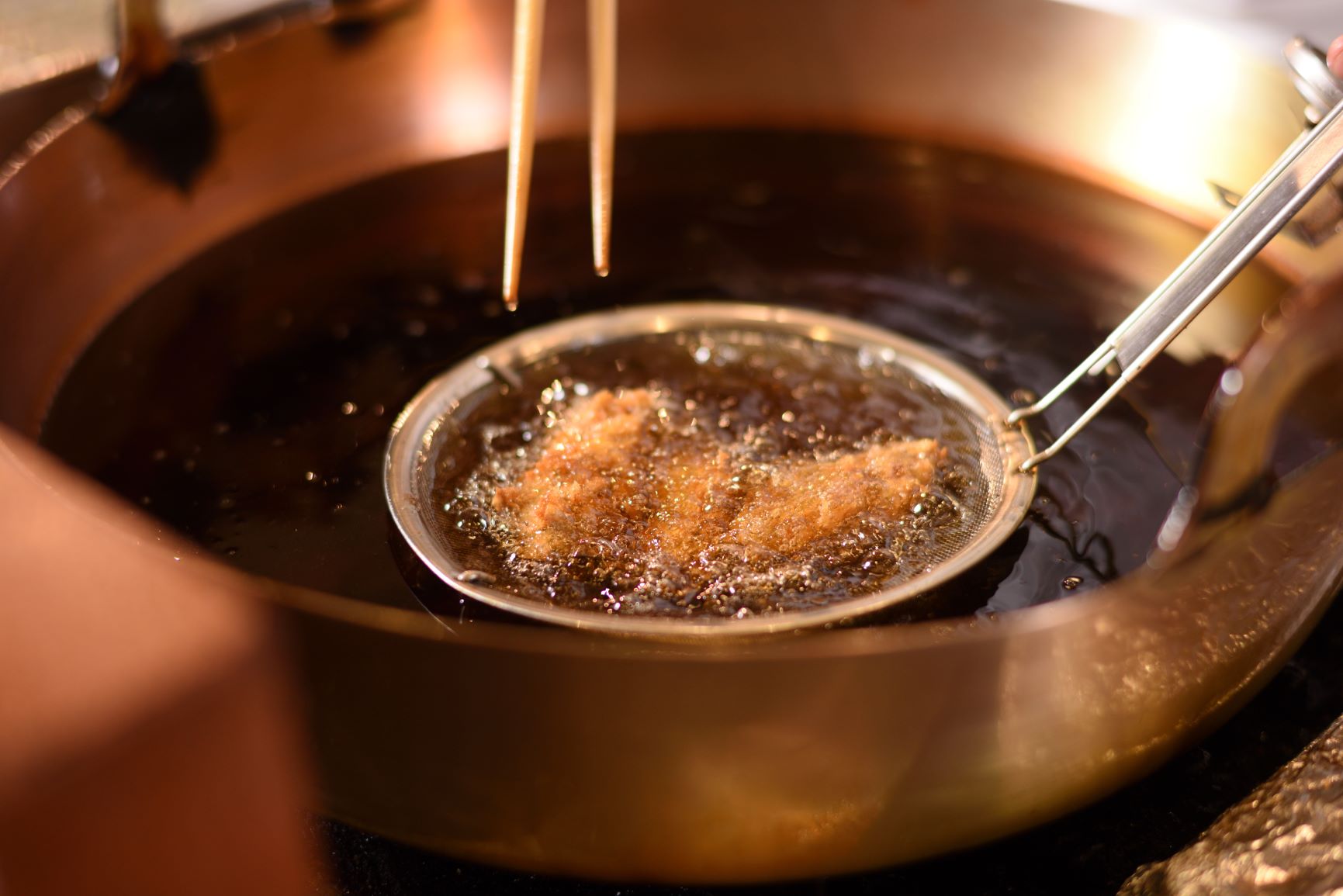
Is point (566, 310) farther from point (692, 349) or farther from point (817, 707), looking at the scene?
point (817, 707)

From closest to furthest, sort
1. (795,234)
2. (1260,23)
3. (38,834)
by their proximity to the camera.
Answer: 1. (38,834)
2. (795,234)
3. (1260,23)

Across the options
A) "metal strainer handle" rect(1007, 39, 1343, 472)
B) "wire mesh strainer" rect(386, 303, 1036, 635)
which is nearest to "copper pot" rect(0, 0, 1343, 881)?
"wire mesh strainer" rect(386, 303, 1036, 635)

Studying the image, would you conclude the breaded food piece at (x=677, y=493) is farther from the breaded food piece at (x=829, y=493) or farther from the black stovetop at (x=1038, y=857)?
the black stovetop at (x=1038, y=857)

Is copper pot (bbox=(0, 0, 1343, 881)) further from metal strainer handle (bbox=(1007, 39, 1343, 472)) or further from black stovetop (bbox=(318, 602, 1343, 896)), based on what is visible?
metal strainer handle (bbox=(1007, 39, 1343, 472))

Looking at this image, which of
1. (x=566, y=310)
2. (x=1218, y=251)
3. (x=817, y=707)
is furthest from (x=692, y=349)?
(x=817, y=707)

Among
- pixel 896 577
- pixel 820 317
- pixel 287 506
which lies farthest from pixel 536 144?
pixel 896 577

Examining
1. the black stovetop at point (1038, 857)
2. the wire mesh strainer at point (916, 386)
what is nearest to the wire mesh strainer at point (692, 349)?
the wire mesh strainer at point (916, 386)

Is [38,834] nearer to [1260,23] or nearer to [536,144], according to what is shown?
[536,144]
